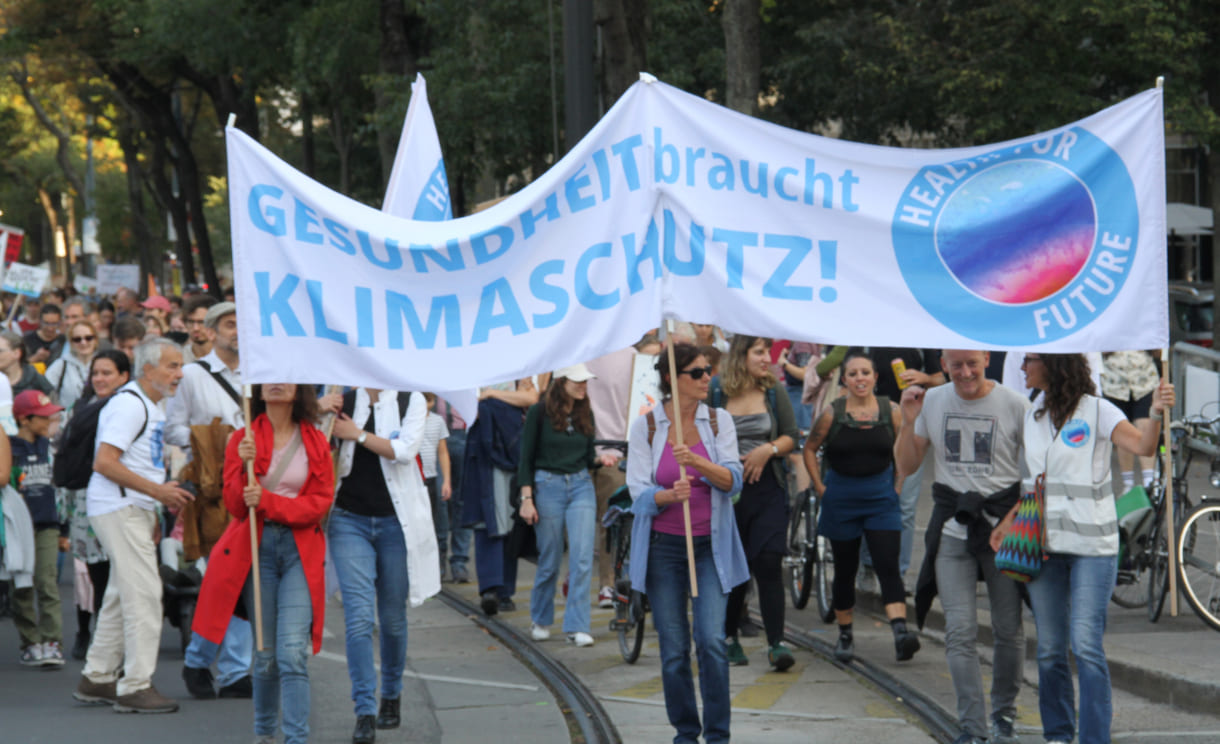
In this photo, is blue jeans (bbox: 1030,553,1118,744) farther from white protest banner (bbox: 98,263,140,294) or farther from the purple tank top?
white protest banner (bbox: 98,263,140,294)

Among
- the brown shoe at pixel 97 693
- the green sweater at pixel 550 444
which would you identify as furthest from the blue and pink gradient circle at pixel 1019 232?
the brown shoe at pixel 97 693

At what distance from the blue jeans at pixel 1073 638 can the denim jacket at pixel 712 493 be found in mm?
1246

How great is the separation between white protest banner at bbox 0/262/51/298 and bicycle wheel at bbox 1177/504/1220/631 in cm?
1905

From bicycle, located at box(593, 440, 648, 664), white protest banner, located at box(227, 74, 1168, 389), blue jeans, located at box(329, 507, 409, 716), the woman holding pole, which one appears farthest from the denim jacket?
bicycle, located at box(593, 440, 648, 664)

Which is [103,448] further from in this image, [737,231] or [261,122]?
[261,122]

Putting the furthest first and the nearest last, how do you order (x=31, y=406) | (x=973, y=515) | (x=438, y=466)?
(x=438, y=466) → (x=31, y=406) → (x=973, y=515)

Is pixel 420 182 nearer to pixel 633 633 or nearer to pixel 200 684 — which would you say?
pixel 200 684

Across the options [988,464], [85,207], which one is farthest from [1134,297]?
[85,207]

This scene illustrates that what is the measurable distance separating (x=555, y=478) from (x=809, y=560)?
190 cm

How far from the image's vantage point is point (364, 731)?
7477 millimetres

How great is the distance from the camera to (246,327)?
657 centimetres

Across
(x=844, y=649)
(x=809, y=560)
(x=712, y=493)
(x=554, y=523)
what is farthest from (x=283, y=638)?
(x=809, y=560)

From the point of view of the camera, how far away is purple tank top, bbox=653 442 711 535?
6.91 meters

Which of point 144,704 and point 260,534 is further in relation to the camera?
point 144,704
